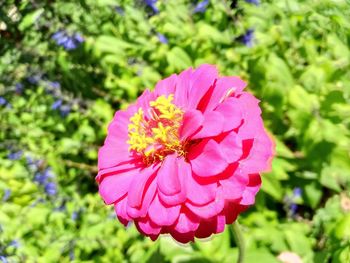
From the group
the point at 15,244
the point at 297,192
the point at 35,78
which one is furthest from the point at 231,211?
the point at 35,78

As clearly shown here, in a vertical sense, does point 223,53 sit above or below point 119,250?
above

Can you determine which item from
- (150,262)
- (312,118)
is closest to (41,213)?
(150,262)

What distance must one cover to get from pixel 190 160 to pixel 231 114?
0.12 meters

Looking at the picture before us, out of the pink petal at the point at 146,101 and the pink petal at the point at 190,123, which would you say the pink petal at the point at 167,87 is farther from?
the pink petal at the point at 190,123

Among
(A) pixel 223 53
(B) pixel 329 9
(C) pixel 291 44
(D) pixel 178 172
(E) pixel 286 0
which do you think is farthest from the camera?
(A) pixel 223 53

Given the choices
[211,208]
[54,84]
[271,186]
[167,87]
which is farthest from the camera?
[54,84]

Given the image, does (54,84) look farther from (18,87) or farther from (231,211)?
(231,211)

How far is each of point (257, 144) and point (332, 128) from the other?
612 millimetres

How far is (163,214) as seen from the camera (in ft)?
2.79

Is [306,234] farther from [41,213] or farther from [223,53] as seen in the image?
[41,213]

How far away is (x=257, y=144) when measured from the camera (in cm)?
90

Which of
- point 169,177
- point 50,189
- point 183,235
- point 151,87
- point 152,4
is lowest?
point 50,189

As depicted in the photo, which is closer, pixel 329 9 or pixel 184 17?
pixel 329 9

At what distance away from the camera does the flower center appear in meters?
0.94
